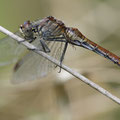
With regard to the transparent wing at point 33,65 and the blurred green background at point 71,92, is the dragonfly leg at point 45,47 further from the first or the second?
the blurred green background at point 71,92

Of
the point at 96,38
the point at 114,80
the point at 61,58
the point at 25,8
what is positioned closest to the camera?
the point at 61,58

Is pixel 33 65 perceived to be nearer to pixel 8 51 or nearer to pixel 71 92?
pixel 8 51

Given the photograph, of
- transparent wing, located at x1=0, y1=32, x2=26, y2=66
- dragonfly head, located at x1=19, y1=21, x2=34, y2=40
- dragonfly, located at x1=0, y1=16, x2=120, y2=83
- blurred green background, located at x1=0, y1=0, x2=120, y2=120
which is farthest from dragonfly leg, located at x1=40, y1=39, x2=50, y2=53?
blurred green background, located at x1=0, y1=0, x2=120, y2=120

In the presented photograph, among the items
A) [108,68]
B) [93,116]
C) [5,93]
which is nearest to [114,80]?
[108,68]

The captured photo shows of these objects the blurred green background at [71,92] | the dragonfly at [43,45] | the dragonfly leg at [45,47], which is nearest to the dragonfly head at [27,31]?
the dragonfly at [43,45]

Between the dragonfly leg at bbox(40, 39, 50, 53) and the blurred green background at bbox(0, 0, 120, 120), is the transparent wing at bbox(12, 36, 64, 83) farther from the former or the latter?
the blurred green background at bbox(0, 0, 120, 120)

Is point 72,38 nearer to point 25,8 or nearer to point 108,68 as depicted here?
point 108,68
